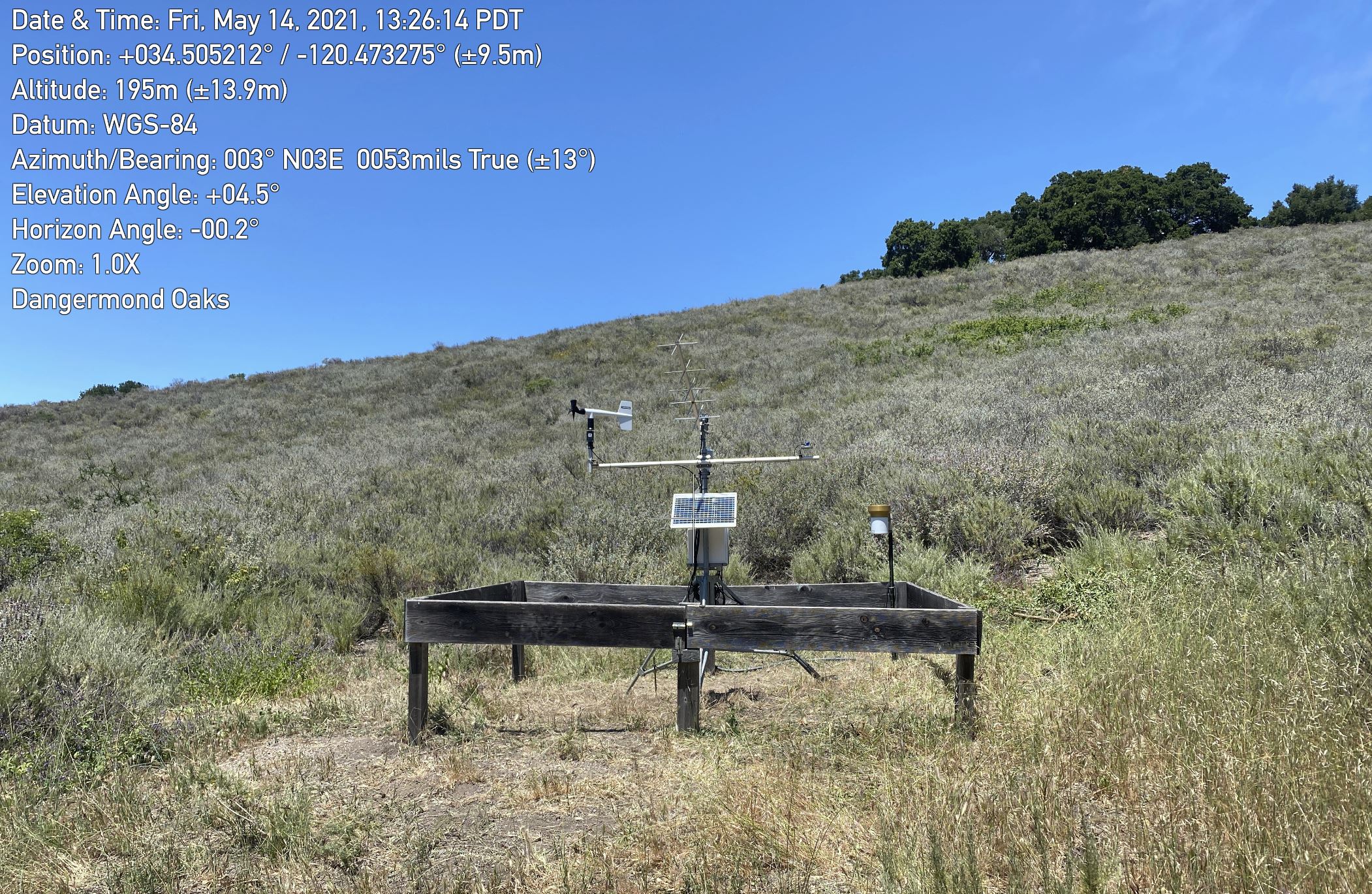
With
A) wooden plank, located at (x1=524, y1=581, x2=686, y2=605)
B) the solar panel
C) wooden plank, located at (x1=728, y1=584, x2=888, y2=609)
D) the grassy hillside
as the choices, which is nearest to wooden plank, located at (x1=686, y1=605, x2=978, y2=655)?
the grassy hillside

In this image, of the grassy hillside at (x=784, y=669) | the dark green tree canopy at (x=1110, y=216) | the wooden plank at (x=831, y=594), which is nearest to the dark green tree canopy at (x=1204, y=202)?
the dark green tree canopy at (x=1110, y=216)

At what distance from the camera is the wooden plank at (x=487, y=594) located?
5.61 meters

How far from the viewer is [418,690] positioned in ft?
16.2

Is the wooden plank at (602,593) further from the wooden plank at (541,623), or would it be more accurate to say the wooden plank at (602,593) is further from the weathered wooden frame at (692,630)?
the wooden plank at (541,623)

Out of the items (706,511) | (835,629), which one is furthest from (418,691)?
(835,629)

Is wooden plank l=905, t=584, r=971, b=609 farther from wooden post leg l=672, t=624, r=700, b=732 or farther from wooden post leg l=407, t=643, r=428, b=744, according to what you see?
wooden post leg l=407, t=643, r=428, b=744

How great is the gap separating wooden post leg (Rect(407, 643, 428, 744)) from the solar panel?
1796 millimetres

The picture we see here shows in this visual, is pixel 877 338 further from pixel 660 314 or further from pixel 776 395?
pixel 660 314

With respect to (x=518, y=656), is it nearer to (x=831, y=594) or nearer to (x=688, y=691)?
(x=688, y=691)

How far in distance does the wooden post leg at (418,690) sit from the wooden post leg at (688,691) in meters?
1.60

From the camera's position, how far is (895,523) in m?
8.94

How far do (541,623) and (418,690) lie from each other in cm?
97

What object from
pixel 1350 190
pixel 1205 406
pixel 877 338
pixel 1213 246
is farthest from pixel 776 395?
pixel 1350 190

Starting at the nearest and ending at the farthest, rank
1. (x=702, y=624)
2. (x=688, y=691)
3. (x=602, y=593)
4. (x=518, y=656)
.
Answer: (x=702, y=624), (x=688, y=691), (x=602, y=593), (x=518, y=656)
